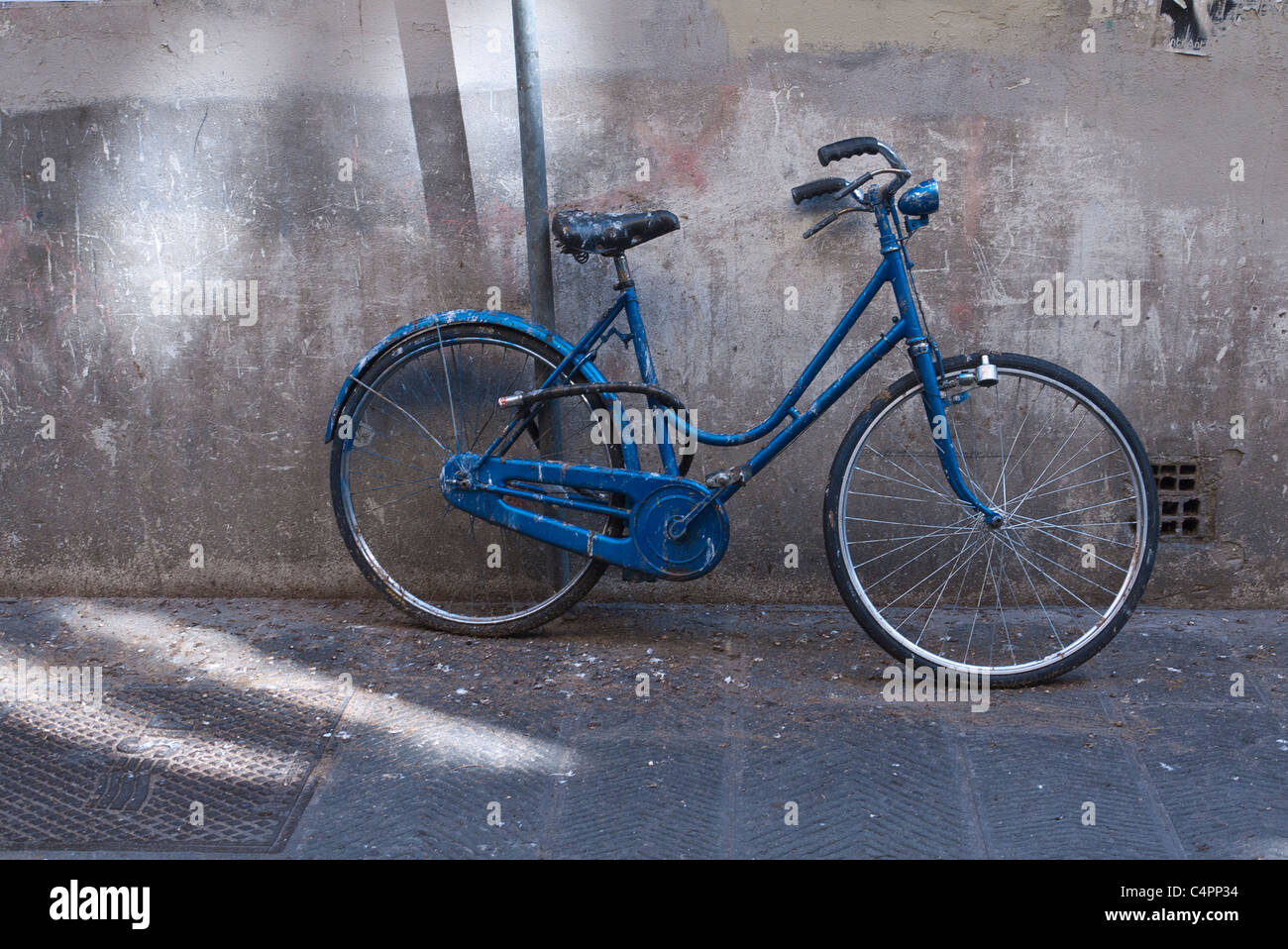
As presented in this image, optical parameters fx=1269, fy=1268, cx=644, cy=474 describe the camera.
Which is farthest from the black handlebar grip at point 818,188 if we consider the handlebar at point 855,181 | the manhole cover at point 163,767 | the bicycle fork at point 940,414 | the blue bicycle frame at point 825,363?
the manhole cover at point 163,767

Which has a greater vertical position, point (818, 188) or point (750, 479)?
point (818, 188)

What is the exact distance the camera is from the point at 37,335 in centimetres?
461

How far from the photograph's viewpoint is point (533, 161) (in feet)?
14.1

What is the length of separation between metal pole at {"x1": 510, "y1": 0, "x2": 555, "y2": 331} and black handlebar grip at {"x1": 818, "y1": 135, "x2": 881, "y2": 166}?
1.03 meters

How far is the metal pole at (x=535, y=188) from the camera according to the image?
4238 mm

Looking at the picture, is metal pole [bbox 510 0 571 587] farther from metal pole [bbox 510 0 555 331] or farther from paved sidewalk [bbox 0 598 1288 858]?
paved sidewalk [bbox 0 598 1288 858]

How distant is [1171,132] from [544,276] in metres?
2.19

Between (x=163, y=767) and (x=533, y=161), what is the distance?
2.24m

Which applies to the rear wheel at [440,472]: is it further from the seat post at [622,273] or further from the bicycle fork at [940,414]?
the bicycle fork at [940,414]

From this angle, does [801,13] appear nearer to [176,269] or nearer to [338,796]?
[176,269]

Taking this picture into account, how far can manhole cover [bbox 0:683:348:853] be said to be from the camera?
309 cm

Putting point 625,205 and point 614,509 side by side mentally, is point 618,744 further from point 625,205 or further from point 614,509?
point 625,205

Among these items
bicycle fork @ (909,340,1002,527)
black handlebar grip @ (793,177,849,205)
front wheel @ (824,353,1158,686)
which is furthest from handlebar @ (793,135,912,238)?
front wheel @ (824,353,1158,686)

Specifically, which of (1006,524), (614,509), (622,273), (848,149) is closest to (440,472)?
(614,509)
